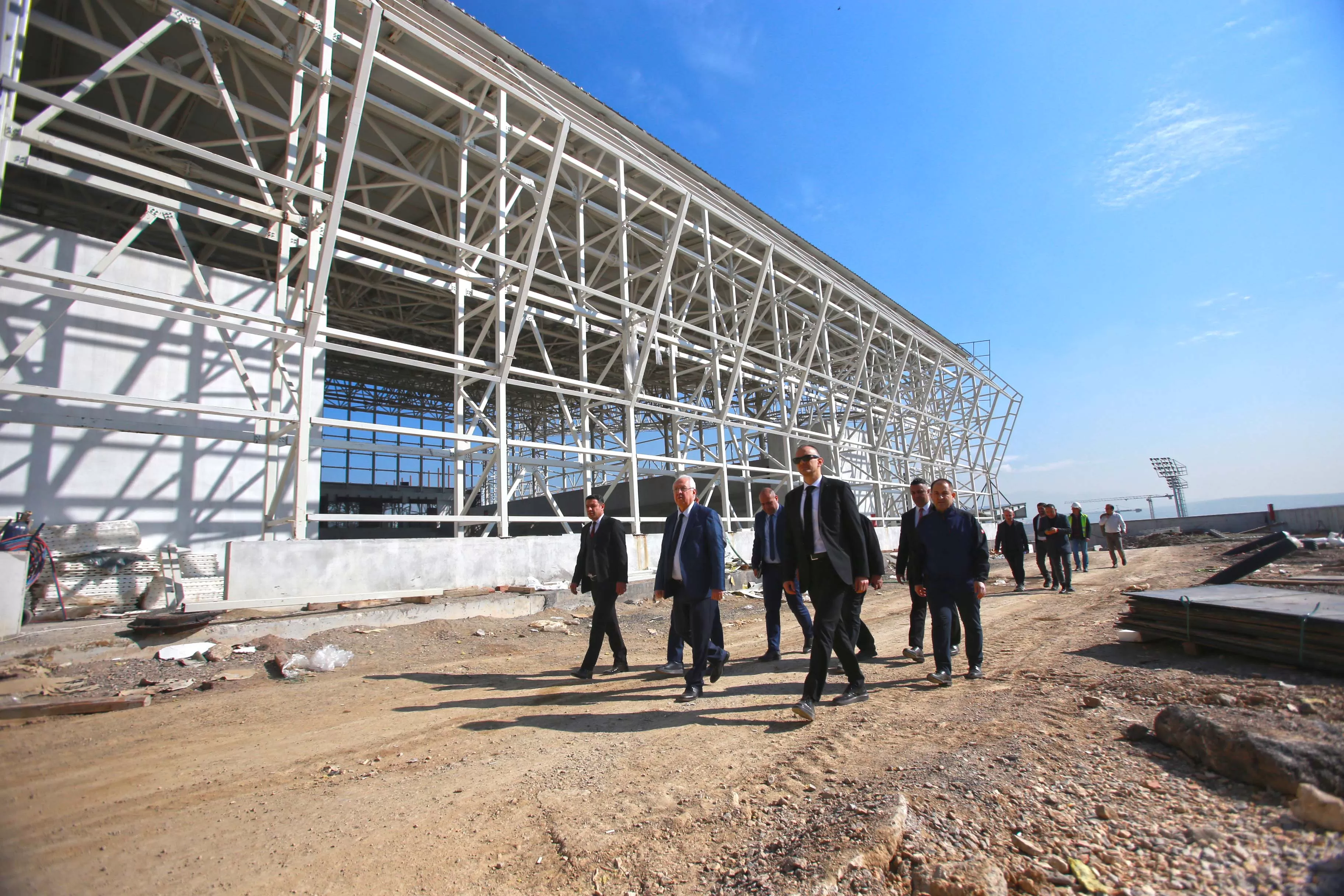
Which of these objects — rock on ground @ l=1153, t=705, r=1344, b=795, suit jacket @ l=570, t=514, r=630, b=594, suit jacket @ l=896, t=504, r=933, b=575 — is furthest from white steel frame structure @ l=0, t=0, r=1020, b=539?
rock on ground @ l=1153, t=705, r=1344, b=795

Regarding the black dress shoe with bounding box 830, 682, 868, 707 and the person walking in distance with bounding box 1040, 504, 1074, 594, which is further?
the person walking in distance with bounding box 1040, 504, 1074, 594

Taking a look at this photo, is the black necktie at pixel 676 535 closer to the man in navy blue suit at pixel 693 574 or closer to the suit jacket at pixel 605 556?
the man in navy blue suit at pixel 693 574

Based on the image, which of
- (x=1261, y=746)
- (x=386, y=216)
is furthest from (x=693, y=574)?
(x=386, y=216)

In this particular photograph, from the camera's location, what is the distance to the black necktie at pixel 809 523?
413 centimetres

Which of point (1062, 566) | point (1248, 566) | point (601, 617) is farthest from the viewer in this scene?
point (1062, 566)

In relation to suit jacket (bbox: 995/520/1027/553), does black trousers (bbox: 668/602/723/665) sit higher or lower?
lower

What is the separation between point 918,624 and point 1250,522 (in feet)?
116

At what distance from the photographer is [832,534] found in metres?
4.14

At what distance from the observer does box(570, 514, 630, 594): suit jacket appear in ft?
18.2

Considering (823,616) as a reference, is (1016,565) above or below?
below

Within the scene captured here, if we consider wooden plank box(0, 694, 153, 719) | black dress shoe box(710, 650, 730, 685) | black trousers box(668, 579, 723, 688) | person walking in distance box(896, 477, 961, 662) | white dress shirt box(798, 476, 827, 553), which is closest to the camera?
white dress shirt box(798, 476, 827, 553)

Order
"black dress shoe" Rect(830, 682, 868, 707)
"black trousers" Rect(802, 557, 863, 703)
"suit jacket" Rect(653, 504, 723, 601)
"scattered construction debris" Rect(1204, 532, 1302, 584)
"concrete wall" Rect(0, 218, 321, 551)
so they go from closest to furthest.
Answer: "black trousers" Rect(802, 557, 863, 703), "black dress shoe" Rect(830, 682, 868, 707), "suit jacket" Rect(653, 504, 723, 601), "scattered construction debris" Rect(1204, 532, 1302, 584), "concrete wall" Rect(0, 218, 321, 551)

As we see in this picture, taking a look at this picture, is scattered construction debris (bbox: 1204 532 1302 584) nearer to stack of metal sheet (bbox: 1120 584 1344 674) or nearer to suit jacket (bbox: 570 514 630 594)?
stack of metal sheet (bbox: 1120 584 1344 674)

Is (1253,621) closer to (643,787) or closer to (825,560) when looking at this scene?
(825,560)
